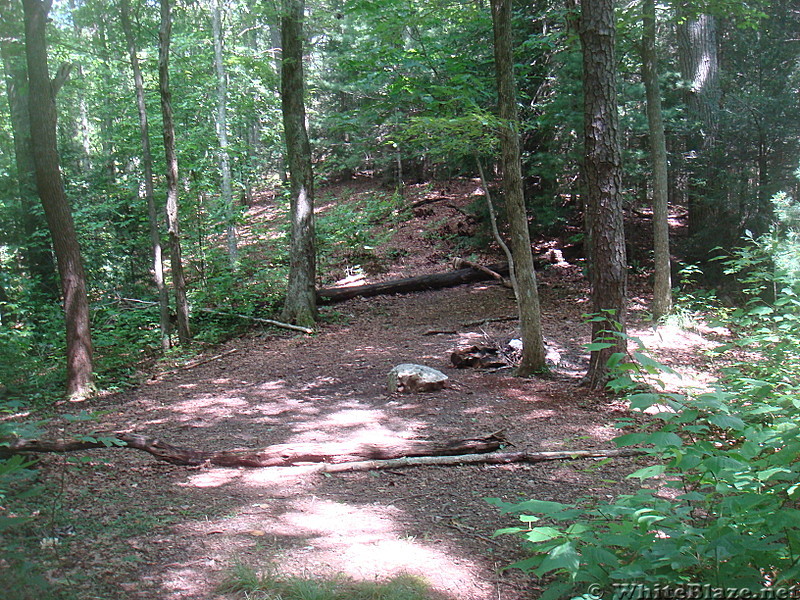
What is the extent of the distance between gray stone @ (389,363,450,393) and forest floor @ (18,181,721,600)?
15 centimetres

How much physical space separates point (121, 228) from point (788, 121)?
1525 centimetres

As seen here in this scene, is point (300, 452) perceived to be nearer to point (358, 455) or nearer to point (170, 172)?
point (358, 455)

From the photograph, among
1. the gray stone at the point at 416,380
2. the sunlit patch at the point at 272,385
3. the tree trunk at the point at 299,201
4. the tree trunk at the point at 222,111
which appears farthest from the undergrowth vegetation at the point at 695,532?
the tree trunk at the point at 222,111

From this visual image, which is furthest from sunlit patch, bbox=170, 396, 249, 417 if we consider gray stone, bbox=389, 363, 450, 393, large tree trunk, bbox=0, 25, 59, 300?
large tree trunk, bbox=0, 25, 59, 300

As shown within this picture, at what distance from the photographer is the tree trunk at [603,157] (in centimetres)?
638

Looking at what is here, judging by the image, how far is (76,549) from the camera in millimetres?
3357

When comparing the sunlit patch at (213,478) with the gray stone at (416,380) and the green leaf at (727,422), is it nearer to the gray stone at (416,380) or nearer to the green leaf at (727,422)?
the gray stone at (416,380)

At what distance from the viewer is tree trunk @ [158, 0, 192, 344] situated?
981cm

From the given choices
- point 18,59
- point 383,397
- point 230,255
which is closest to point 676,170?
point 383,397

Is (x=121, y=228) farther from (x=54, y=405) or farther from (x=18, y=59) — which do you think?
(x=54, y=405)

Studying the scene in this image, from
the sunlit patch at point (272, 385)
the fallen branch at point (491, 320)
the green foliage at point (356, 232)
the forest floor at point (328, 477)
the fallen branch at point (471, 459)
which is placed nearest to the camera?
the forest floor at point (328, 477)

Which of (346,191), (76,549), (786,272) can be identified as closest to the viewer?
(76,549)

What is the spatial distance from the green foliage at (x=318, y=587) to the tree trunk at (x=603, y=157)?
421 cm

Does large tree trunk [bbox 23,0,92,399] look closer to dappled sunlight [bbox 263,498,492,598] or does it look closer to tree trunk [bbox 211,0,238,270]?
dappled sunlight [bbox 263,498,492,598]
